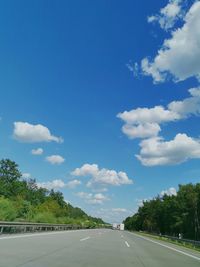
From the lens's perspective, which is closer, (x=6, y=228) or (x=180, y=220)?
(x=6, y=228)

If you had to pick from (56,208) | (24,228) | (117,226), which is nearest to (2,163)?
(56,208)

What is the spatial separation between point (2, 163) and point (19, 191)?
9787mm

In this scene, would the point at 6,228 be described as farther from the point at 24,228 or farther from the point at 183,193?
the point at 183,193

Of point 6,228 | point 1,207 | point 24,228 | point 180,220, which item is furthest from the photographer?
point 180,220

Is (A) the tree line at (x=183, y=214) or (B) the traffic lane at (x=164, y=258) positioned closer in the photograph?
(B) the traffic lane at (x=164, y=258)

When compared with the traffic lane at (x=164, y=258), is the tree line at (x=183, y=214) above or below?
above

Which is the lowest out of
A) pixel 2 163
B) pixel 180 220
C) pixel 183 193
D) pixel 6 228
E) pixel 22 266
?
pixel 22 266

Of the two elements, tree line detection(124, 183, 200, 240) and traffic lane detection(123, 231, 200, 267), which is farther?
tree line detection(124, 183, 200, 240)

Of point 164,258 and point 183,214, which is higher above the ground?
point 183,214

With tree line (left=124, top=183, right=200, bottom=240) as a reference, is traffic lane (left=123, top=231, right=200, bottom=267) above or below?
below

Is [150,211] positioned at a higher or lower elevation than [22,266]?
higher

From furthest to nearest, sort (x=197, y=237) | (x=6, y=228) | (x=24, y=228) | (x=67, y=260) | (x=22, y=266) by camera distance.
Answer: (x=197, y=237) → (x=24, y=228) → (x=6, y=228) → (x=67, y=260) → (x=22, y=266)

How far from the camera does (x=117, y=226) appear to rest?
5468 inches

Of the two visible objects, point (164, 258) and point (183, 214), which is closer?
point (164, 258)
